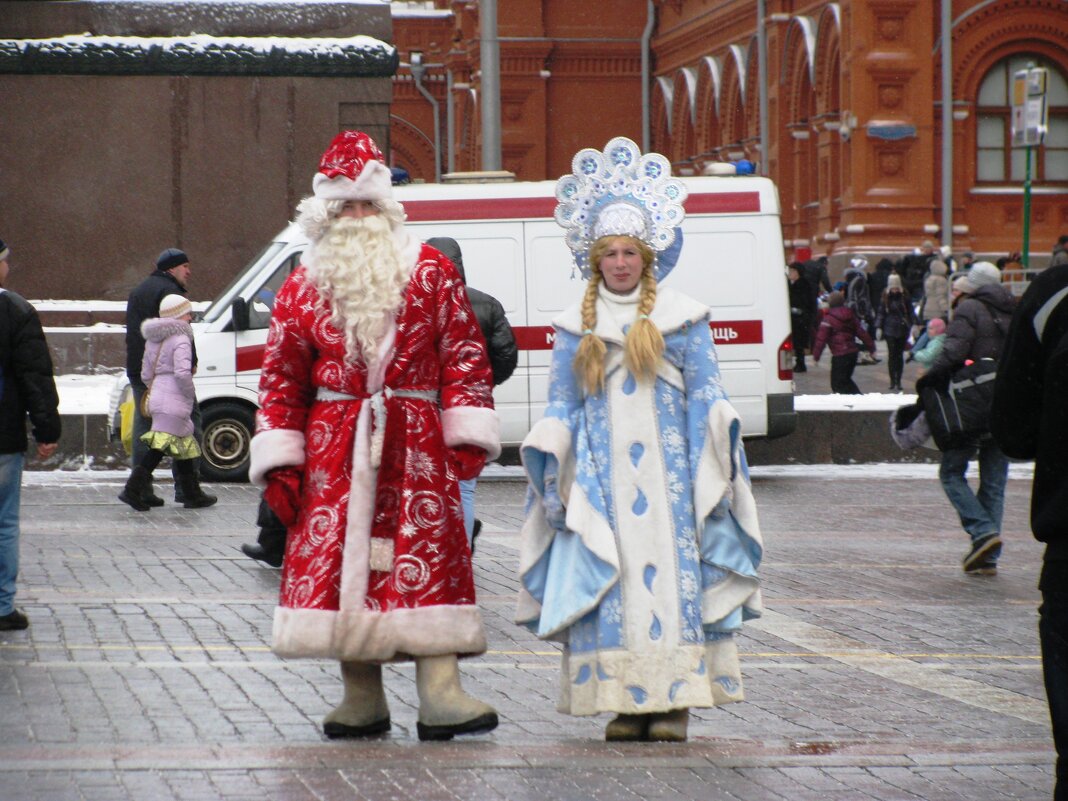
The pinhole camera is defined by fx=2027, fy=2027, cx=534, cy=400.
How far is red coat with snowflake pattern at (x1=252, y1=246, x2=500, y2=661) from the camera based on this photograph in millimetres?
6289

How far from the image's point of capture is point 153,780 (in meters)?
5.88

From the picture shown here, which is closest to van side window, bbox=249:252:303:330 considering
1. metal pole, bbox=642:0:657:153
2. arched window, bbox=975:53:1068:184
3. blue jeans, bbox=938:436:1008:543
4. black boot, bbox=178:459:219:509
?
black boot, bbox=178:459:219:509

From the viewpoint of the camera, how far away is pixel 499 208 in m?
17.4

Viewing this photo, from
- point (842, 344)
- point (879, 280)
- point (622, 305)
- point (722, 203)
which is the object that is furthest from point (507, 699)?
point (879, 280)

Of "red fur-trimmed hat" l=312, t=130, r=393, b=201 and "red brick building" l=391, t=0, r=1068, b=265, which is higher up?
"red brick building" l=391, t=0, r=1068, b=265

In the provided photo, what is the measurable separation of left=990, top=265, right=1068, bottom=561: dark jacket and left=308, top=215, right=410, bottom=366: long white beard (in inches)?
80.8

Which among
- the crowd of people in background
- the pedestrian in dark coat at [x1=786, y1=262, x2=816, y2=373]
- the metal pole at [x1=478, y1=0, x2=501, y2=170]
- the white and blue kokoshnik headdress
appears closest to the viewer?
the white and blue kokoshnik headdress

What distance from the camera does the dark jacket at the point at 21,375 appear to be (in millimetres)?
8844

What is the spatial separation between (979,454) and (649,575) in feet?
18.6

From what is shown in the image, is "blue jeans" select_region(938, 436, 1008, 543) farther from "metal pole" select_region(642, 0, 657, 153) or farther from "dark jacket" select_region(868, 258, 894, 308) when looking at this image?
"metal pole" select_region(642, 0, 657, 153)

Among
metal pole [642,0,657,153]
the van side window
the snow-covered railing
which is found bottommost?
the van side window

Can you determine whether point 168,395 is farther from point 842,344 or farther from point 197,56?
point 842,344

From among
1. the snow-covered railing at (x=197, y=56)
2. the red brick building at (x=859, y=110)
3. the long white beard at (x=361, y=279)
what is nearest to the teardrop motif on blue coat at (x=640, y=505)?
the long white beard at (x=361, y=279)

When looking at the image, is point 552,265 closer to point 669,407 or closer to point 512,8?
point 669,407
